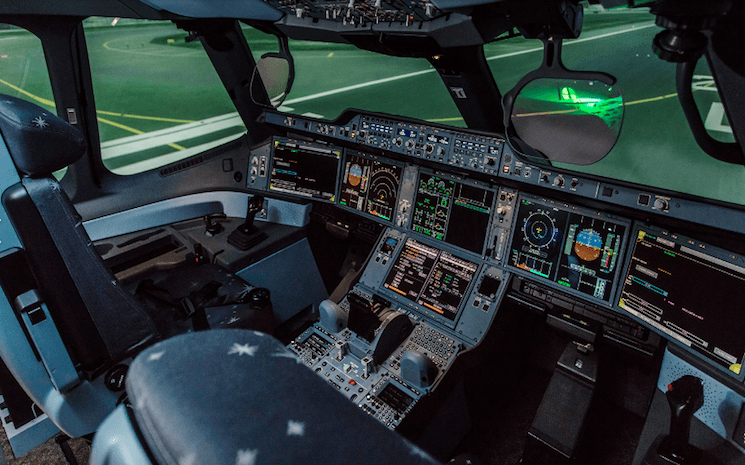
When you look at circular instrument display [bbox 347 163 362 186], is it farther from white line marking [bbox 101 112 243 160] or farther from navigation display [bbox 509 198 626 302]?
white line marking [bbox 101 112 243 160]

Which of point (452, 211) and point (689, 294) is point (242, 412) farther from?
point (452, 211)

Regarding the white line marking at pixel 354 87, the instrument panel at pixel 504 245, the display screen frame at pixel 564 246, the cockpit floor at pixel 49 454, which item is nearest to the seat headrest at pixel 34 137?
the cockpit floor at pixel 49 454

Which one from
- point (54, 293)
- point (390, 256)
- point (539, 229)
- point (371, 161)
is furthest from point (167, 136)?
point (539, 229)

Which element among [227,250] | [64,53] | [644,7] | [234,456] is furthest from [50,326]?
[644,7]

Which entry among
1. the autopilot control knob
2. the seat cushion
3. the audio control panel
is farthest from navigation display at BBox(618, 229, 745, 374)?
the seat cushion

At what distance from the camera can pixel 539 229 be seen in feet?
7.20

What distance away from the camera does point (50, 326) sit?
5.06ft

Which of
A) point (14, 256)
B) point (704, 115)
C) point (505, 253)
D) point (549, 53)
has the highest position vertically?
point (549, 53)

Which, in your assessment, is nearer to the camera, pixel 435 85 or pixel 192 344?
pixel 192 344

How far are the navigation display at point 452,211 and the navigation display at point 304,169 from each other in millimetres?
744

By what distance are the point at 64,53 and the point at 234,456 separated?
3134mm

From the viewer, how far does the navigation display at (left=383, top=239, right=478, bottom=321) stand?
238 centimetres

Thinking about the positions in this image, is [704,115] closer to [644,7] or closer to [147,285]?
[644,7]

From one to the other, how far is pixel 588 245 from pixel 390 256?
1.16m
